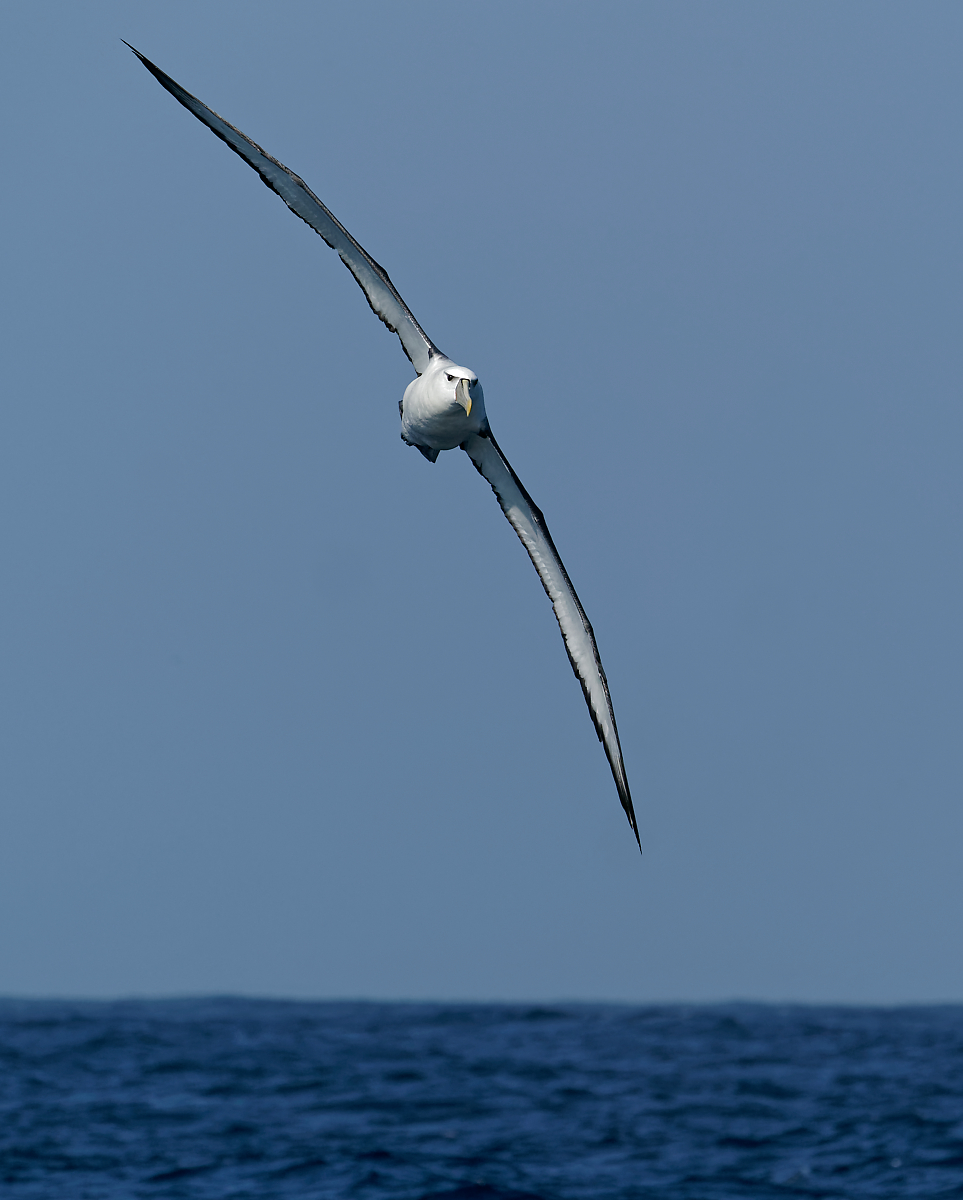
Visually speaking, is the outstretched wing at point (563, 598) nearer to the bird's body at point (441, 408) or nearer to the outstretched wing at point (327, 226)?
the bird's body at point (441, 408)

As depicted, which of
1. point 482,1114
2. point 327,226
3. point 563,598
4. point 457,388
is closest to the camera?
point 457,388

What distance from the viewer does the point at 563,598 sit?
1633 cm

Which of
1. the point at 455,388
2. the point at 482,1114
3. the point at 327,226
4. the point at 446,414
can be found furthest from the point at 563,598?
the point at 482,1114

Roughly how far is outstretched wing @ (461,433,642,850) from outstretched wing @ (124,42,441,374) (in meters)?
1.62

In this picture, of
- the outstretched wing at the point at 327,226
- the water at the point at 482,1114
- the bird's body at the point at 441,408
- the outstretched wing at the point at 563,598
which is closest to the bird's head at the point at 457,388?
the bird's body at the point at 441,408

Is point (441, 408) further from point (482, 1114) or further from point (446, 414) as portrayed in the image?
point (482, 1114)

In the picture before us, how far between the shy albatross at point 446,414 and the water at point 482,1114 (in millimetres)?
11556

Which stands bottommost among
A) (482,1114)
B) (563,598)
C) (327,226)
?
(482,1114)

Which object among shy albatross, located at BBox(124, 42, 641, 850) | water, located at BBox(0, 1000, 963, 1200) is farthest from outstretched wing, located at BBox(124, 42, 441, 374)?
water, located at BBox(0, 1000, 963, 1200)

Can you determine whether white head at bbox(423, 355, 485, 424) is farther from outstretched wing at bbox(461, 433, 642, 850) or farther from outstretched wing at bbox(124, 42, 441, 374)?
outstretched wing at bbox(461, 433, 642, 850)

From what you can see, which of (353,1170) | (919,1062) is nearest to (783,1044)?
(919,1062)

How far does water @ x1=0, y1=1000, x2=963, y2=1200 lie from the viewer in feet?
86.2

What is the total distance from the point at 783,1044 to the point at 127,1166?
109 ft

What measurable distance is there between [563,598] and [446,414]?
3.26 meters
